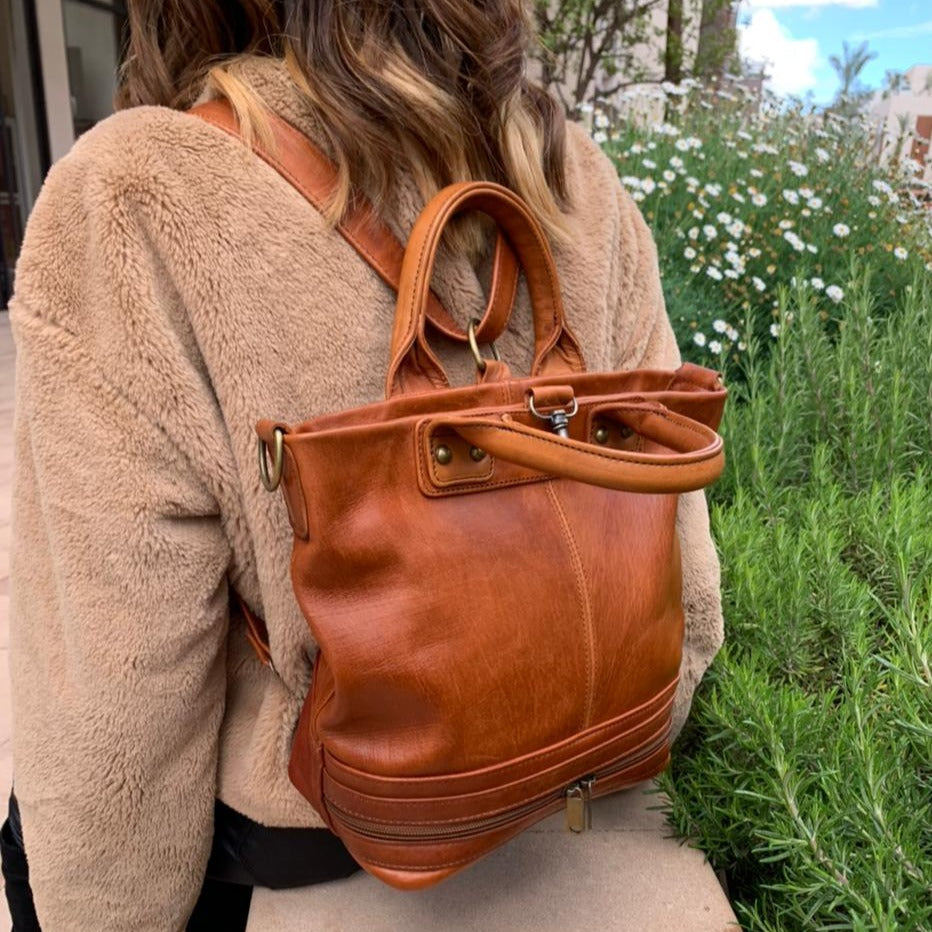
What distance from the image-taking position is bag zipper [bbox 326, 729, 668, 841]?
1.03 metres

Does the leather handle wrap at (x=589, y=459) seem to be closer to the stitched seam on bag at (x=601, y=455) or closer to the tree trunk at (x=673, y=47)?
the stitched seam on bag at (x=601, y=455)

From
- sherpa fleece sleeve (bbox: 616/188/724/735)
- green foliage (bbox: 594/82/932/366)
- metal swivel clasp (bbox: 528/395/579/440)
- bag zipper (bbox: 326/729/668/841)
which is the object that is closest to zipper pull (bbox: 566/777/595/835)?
bag zipper (bbox: 326/729/668/841)

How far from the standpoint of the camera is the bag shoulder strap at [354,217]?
3.45 feet

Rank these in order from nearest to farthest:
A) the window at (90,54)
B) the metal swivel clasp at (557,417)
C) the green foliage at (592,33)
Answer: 1. the metal swivel clasp at (557,417)
2. the green foliage at (592,33)
3. the window at (90,54)

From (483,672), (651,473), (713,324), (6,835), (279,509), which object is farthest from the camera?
(713,324)

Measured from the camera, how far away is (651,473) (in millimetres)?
855

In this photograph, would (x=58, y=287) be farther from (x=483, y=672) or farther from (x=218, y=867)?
(x=218, y=867)

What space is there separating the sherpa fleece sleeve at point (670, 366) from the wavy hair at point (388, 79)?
0.15 m

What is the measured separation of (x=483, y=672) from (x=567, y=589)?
0.12 metres

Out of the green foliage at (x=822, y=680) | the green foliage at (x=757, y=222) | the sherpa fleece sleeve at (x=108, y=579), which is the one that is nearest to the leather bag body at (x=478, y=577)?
the sherpa fleece sleeve at (x=108, y=579)

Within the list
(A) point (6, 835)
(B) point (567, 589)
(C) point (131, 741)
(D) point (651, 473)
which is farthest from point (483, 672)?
(A) point (6, 835)

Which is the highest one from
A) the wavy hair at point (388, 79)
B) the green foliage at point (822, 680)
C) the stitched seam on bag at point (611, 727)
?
the wavy hair at point (388, 79)

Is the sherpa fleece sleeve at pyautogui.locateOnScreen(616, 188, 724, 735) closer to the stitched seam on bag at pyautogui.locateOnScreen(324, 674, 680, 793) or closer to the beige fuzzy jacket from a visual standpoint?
the beige fuzzy jacket

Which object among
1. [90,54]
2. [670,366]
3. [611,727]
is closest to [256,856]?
[611,727]
